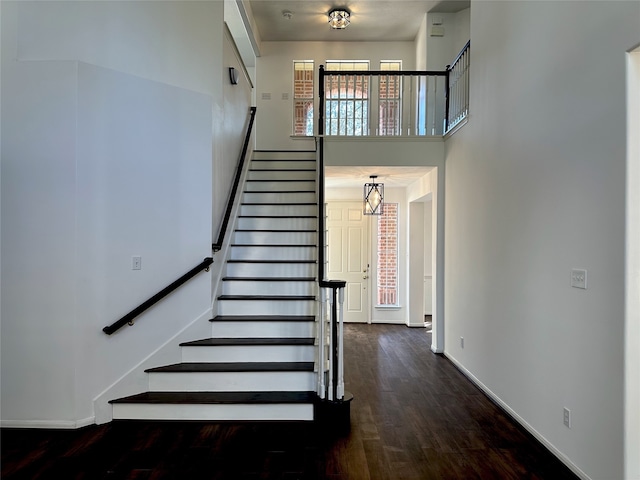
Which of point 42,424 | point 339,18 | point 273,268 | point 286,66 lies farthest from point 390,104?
point 42,424

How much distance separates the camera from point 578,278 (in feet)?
6.78

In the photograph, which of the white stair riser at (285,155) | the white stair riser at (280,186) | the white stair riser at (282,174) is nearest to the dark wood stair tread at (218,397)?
the white stair riser at (280,186)

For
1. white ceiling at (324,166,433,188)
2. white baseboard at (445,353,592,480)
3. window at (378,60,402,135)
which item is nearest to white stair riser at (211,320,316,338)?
white baseboard at (445,353,592,480)

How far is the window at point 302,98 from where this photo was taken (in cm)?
686

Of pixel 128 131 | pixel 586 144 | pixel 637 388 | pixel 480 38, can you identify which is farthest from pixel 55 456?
pixel 480 38

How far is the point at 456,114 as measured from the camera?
4.31m

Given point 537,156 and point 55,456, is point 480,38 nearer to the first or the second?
point 537,156

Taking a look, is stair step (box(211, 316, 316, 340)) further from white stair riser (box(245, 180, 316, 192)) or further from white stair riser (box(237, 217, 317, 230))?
white stair riser (box(245, 180, 316, 192))

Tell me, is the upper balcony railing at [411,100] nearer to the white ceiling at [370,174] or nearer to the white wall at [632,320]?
the white ceiling at [370,174]

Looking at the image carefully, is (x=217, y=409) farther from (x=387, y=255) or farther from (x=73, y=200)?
(x=387, y=255)

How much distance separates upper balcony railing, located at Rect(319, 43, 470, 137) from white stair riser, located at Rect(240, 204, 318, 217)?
103 centimetres

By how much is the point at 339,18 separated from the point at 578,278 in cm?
543

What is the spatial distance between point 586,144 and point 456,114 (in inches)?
97.8

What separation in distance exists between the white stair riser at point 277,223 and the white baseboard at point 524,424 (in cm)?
235
